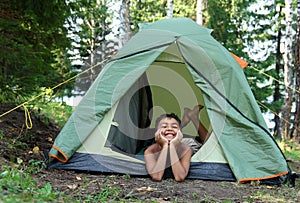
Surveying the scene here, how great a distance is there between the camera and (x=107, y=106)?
4.29 metres

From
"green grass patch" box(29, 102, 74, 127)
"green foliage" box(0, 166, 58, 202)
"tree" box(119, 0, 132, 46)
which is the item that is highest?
"tree" box(119, 0, 132, 46)

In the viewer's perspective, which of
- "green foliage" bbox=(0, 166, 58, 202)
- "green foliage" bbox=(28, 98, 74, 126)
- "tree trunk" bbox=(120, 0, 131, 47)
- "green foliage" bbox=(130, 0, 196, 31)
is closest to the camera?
"green foliage" bbox=(0, 166, 58, 202)

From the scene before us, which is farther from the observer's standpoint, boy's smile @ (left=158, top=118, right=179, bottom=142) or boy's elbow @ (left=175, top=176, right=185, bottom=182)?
boy's smile @ (left=158, top=118, right=179, bottom=142)

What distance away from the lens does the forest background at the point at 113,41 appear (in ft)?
17.9

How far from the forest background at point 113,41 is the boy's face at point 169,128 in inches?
44.3

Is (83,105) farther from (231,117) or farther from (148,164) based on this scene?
(231,117)

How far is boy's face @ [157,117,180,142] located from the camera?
4275 mm

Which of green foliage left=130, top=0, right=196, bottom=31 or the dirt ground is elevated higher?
green foliage left=130, top=0, right=196, bottom=31

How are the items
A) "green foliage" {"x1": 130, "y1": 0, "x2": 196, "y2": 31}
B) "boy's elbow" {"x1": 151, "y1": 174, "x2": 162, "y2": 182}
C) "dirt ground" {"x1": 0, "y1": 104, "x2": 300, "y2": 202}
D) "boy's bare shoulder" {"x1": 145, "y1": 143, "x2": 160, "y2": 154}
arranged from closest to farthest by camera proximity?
"dirt ground" {"x1": 0, "y1": 104, "x2": 300, "y2": 202}
"boy's elbow" {"x1": 151, "y1": 174, "x2": 162, "y2": 182}
"boy's bare shoulder" {"x1": 145, "y1": 143, "x2": 160, "y2": 154}
"green foliage" {"x1": 130, "y1": 0, "x2": 196, "y2": 31}

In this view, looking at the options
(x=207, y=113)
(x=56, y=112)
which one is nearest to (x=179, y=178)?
(x=207, y=113)

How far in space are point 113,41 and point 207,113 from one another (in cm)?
640

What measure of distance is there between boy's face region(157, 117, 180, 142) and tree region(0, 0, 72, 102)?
202 centimetres

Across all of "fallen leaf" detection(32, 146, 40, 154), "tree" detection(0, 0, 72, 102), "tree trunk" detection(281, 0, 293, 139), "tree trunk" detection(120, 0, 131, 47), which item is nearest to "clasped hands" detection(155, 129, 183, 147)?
"fallen leaf" detection(32, 146, 40, 154)

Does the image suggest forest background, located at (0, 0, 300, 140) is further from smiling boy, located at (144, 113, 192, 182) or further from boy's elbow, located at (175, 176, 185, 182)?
boy's elbow, located at (175, 176, 185, 182)
